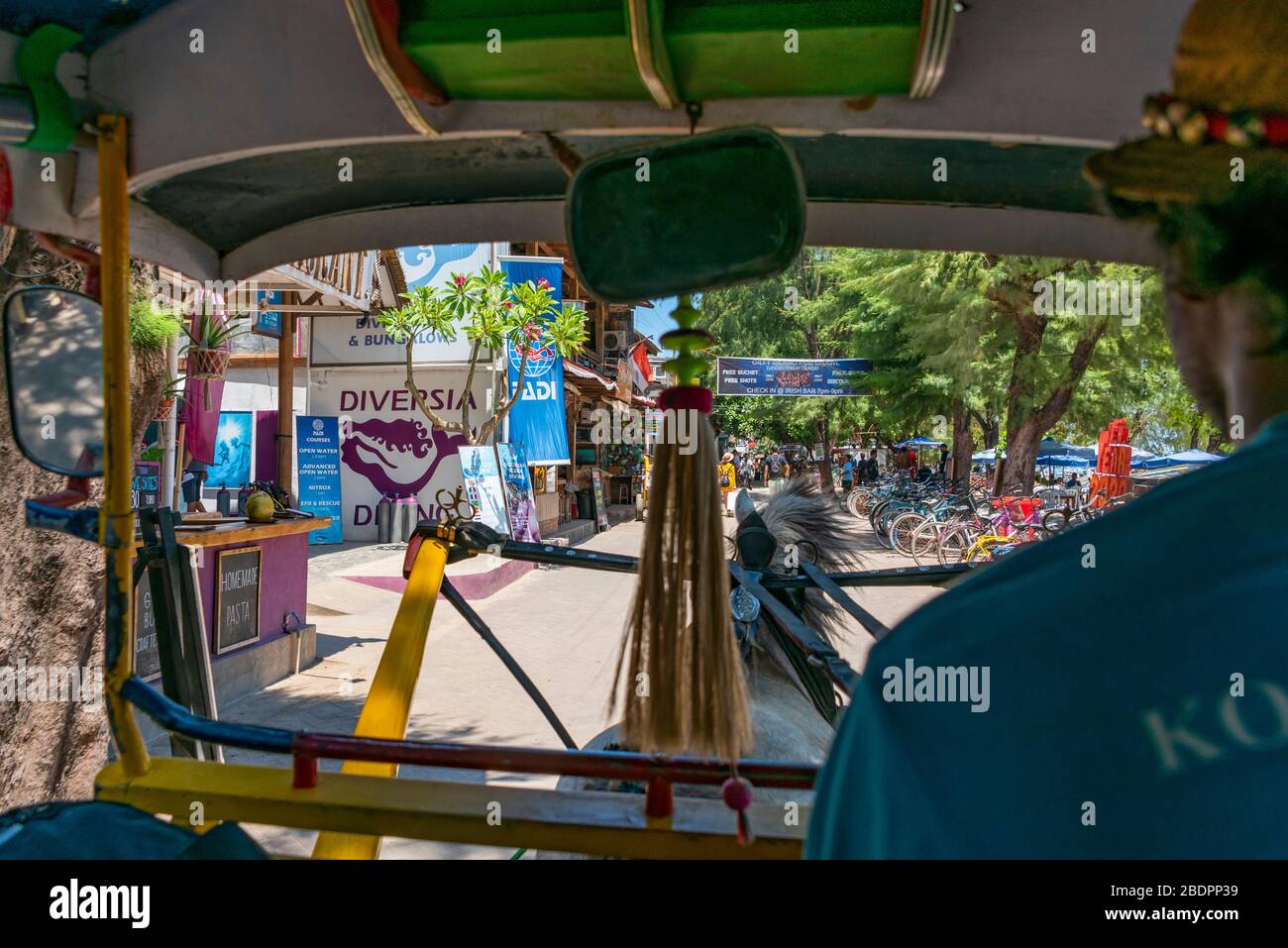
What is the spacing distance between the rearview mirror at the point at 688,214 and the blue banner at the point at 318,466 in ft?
44.0

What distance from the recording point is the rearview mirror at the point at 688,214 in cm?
117

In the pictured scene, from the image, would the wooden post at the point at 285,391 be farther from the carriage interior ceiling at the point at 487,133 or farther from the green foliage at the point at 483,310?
the carriage interior ceiling at the point at 487,133

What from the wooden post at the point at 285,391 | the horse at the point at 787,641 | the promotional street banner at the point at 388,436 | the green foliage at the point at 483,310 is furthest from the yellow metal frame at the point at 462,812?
the promotional street banner at the point at 388,436

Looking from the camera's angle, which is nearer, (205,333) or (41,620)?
(41,620)

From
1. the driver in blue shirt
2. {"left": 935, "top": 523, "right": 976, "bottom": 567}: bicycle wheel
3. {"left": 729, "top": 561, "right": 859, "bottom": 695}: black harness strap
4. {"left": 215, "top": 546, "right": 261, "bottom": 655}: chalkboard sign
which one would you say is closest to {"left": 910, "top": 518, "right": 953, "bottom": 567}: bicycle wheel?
{"left": 935, "top": 523, "right": 976, "bottom": 567}: bicycle wheel

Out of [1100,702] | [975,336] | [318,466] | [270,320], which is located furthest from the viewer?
[318,466]

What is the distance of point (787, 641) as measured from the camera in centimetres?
309

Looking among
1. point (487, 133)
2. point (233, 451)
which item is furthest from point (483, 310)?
point (487, 133)

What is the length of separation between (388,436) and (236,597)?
872cm

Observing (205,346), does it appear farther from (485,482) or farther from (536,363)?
(536,363)

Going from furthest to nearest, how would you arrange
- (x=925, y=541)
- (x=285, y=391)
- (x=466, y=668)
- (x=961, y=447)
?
(x=961, y=447), (x=925, y=541), (x=285, y=391), (x=466, y=668)

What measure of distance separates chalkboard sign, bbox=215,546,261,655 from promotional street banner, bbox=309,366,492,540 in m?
7.71
